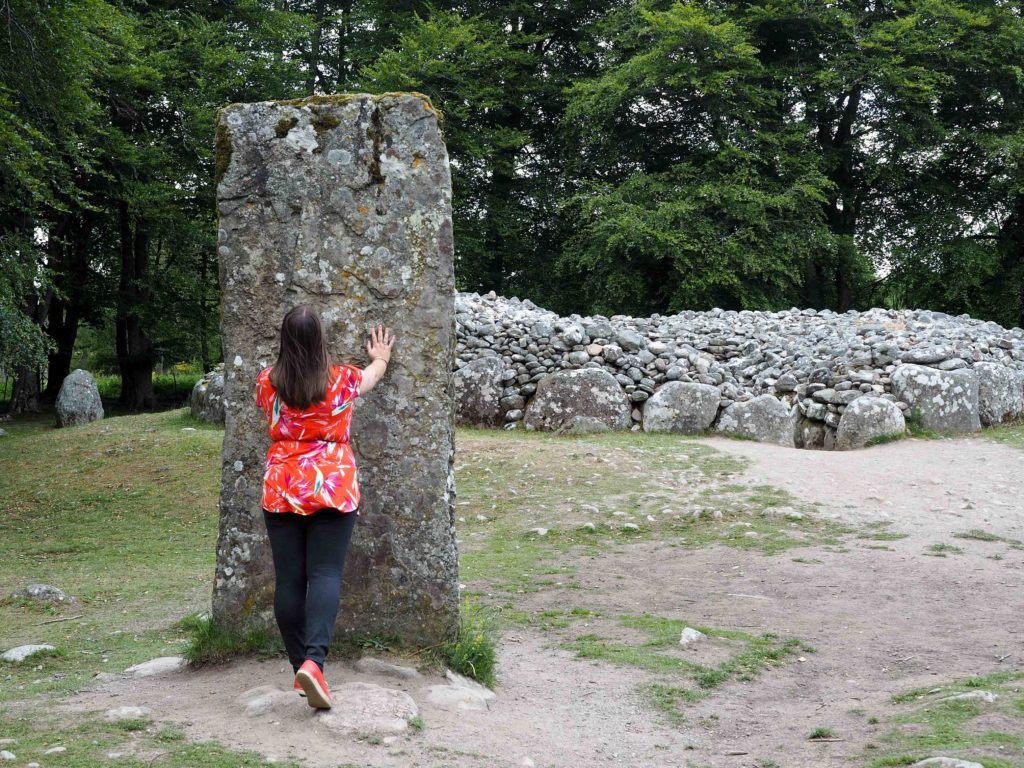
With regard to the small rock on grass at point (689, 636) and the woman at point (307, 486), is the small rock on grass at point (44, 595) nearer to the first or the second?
the woman at point (307, 486)

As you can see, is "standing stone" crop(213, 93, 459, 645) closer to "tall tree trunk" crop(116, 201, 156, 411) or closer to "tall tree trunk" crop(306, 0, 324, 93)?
"tall tree trunk" crop(116, 201, 156, 411)

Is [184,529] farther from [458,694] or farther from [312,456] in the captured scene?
[312,456]

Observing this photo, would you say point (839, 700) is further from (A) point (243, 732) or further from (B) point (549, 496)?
(B) point (549, 496)

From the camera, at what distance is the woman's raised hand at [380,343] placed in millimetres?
4621

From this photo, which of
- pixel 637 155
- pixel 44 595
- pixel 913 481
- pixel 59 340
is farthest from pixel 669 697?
pixel 59 340

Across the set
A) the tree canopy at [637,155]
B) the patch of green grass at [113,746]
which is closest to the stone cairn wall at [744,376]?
the tree canopy at [637,155]

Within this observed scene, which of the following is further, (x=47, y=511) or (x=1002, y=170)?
(x=1002, y=170)

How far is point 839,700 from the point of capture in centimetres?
479

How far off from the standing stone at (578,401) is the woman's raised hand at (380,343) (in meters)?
9.97

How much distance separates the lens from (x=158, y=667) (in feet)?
15.6

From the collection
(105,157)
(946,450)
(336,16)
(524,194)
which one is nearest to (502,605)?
(946,450)

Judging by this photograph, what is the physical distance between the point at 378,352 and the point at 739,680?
2.68 m

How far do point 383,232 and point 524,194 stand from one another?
79.5ft

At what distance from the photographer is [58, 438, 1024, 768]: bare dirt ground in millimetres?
3836
